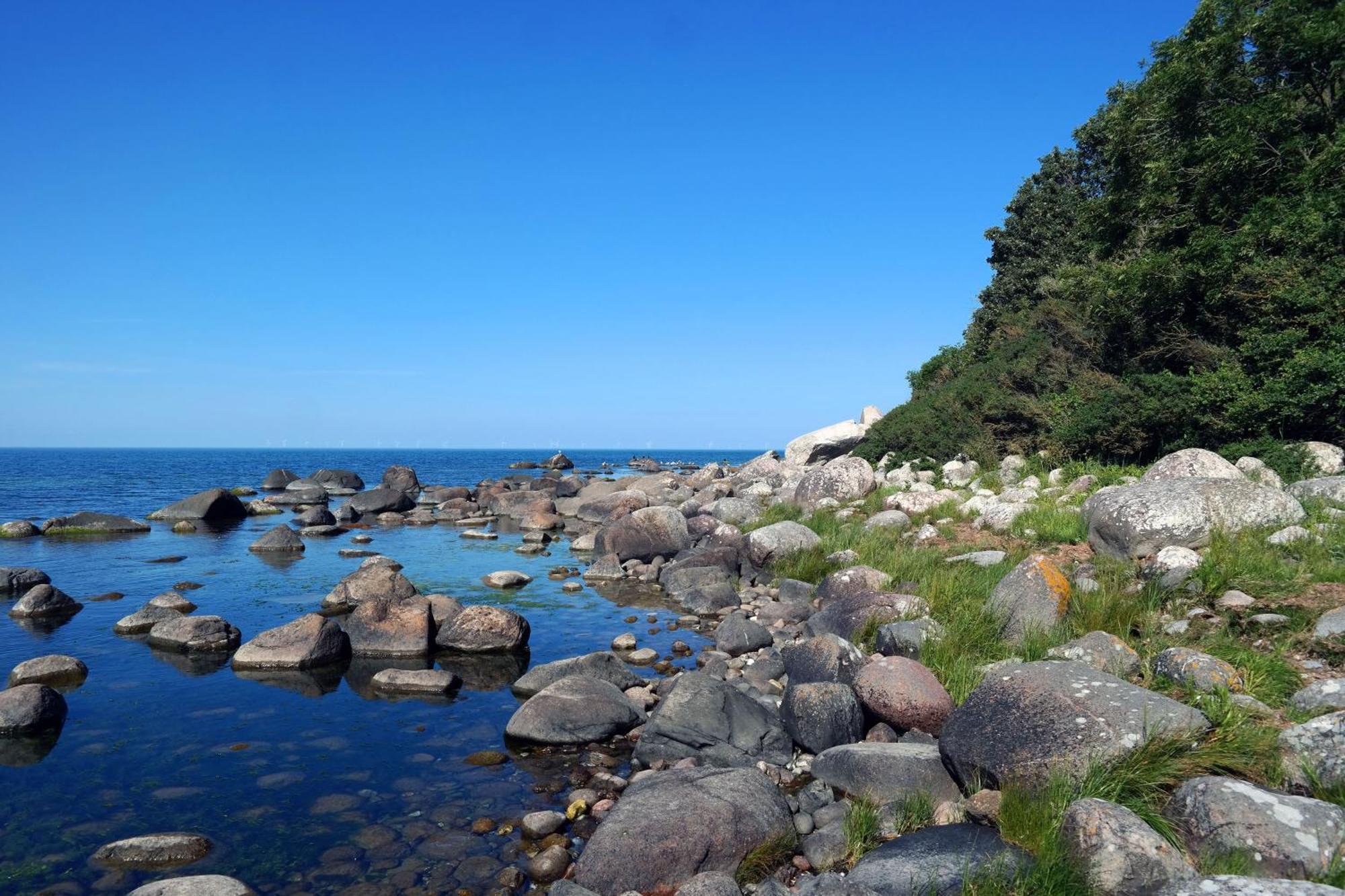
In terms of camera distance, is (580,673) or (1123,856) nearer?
(1123,856)

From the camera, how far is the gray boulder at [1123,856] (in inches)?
197

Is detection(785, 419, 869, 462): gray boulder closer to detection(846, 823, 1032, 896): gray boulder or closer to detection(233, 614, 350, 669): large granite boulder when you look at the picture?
detection(233, 614, 350, 669): large granite boulder

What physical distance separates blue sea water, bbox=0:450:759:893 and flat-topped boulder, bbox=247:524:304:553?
716 cm

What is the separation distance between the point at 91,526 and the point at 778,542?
92.0ft

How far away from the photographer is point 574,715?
9672mm

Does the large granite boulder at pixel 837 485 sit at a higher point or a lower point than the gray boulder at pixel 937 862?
higher

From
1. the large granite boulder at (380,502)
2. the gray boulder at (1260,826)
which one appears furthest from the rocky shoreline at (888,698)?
the large granite boulder at (380,502)

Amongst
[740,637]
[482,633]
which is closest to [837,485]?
[740,637]

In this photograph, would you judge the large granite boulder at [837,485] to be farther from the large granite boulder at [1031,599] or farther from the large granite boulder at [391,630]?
the large granite boulder at [391,630]

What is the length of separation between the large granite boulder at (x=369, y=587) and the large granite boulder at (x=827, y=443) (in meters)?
24.4

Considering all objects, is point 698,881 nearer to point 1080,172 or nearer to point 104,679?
point 104,679

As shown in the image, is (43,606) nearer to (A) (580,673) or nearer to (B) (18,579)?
(B) (18,579)

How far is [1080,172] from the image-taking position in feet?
115

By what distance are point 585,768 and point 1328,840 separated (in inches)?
259
